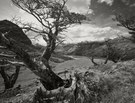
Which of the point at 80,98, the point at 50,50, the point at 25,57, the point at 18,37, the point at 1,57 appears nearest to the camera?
the point at 80,98

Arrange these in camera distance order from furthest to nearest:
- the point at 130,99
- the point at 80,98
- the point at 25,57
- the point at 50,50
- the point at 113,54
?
the point at 113,54
the point at 50,50
the point at 25,57
the point at 80,98
the point at 130,99

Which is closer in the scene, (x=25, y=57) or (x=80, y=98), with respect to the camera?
(x=80, y=98)

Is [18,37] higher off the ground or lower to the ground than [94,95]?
higher

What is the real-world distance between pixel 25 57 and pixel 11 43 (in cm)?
65

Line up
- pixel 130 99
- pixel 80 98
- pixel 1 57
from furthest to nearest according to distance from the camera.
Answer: pixel 1 57, pixel 80 98, pixel 130 99

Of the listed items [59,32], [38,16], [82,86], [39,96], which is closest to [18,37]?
[38,16]

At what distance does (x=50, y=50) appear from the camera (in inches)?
331

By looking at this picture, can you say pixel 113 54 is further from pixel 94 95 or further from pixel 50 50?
pixel 94 95

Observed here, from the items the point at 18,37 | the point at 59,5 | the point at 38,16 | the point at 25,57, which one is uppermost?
the point at 59,5

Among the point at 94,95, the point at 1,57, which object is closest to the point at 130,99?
the point at 94,95

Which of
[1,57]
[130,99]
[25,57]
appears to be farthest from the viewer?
[1,57]

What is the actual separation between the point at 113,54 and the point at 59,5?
33.6ft

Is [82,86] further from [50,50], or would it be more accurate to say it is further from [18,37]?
[18,37]

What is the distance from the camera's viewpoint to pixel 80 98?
12.9 ft
